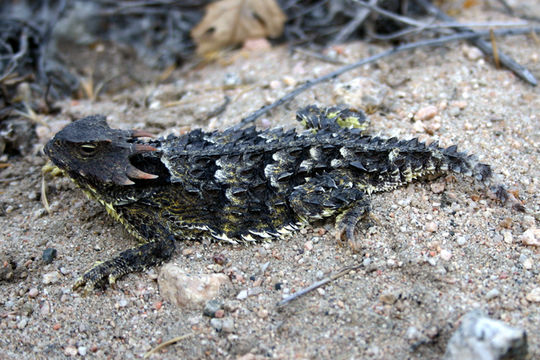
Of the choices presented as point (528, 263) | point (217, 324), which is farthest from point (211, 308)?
point (528, 263)

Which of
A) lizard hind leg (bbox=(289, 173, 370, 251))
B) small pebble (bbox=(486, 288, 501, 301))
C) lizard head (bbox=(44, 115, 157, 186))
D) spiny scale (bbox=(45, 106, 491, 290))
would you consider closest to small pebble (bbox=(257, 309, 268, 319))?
spiny scale (bbox=(45, 106, 491, 290))

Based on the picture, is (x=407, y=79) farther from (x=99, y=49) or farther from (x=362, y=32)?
(x=99, y=49)

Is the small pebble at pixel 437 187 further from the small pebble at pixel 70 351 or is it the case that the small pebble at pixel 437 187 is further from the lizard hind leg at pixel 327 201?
the small pebble at pixel 70 351

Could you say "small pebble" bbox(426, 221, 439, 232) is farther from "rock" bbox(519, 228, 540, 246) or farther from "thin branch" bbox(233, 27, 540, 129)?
"thin branch" bbox(233, 27, 540, 129)

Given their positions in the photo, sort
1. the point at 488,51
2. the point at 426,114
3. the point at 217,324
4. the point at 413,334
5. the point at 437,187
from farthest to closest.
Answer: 1. the point at 488,51
2. the point at 426,114
3. the point at 437,187
4. the point at 217,324
5. the point at 413,334

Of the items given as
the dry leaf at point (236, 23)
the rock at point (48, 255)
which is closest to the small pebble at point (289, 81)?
the dry leaf at point (236, 23)

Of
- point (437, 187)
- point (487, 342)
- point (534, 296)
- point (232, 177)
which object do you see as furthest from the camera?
point (437, 187)

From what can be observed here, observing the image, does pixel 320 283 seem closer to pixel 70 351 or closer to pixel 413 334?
pixel 413 334
